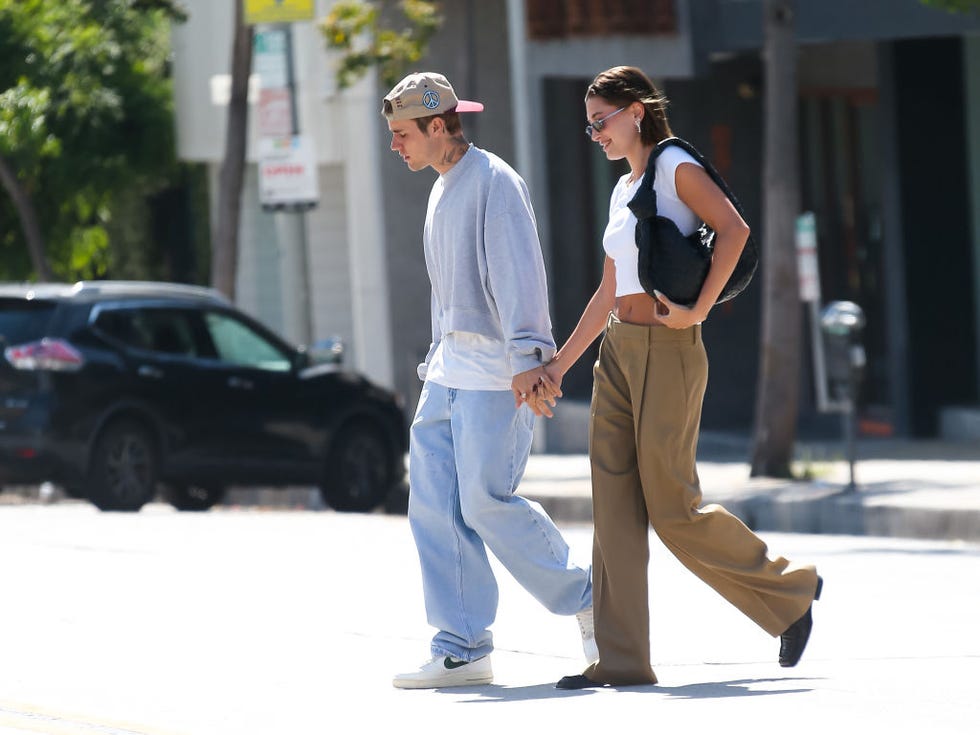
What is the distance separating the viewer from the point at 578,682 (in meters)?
6.86

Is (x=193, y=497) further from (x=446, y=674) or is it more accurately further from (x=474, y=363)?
(x=474, y=363)

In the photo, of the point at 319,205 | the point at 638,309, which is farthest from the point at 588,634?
the point at 319,205

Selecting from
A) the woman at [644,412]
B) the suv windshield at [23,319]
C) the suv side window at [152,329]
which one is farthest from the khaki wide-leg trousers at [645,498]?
the suv side window at [152,329]

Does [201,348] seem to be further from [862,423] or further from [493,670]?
[493,670]

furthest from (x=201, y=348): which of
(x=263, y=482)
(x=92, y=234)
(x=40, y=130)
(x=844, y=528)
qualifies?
(x=92, y=234)

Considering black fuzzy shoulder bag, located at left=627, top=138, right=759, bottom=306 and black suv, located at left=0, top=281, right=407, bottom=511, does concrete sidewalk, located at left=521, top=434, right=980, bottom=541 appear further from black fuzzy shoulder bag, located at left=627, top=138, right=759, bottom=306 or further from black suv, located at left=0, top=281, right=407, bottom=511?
black fuzzy shoulder bag, located at left=627, top=138, right=759, bottom=306

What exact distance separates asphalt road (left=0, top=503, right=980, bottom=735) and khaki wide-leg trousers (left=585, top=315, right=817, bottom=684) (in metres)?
0.26

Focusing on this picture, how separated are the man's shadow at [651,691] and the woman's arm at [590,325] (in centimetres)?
95

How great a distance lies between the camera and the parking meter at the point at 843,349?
46.1ft

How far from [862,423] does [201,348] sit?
686cm

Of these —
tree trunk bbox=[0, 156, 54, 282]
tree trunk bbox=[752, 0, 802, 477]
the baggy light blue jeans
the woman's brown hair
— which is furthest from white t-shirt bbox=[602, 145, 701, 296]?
tree trunk bbox=[0, 156, 54, 282]

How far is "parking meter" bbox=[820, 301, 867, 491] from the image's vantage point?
14055mm

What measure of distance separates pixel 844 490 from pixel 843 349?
34.9 inches

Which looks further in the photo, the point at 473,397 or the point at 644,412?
the point at 473,397
